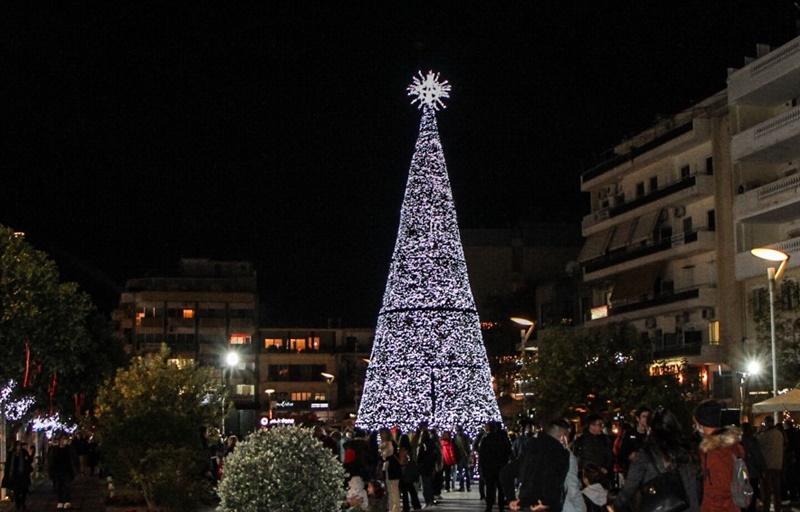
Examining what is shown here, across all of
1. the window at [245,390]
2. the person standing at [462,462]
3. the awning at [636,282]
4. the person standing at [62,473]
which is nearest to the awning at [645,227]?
the awning at [636,282]

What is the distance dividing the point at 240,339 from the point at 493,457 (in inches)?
3714

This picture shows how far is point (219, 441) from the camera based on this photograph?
43.5 m

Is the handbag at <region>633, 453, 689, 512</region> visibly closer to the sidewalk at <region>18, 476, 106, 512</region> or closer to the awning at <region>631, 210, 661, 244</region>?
the sidewalk at <region>18, 476, 106, 512</region>

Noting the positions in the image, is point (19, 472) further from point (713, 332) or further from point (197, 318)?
point (197, 318)

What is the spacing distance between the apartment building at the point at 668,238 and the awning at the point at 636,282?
0.17ft

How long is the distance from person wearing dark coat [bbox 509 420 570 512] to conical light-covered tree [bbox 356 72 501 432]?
102 feet

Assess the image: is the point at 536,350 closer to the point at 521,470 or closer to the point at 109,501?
the point at 109,501

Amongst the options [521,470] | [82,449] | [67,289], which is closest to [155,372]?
[67,289]

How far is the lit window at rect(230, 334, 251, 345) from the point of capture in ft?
388

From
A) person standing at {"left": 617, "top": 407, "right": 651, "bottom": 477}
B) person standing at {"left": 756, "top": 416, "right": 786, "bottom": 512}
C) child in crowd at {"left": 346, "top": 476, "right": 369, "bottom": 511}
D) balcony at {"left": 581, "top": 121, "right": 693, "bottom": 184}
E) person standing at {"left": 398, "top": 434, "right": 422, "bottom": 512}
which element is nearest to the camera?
child in crowd at {"left": 346, "top": 476, "right": 369, "bottom": 511}

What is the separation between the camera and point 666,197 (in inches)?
2088

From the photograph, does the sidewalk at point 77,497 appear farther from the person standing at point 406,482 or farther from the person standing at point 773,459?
the person standing at point 773,459

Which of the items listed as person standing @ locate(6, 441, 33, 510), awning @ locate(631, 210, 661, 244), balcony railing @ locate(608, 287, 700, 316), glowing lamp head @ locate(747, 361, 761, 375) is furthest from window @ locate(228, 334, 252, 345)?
person standing @ locate(6, 441, 33, 510)

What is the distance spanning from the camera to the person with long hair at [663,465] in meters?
10.0
